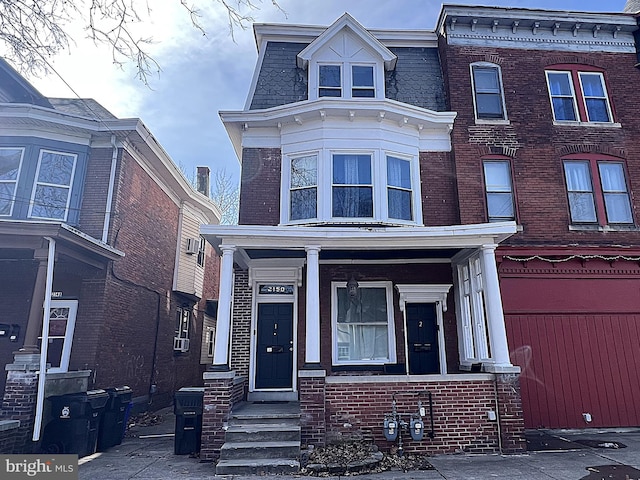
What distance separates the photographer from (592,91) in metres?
11.2

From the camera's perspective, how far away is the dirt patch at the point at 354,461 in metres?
6.24

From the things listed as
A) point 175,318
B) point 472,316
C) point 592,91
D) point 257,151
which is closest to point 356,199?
point 257,151

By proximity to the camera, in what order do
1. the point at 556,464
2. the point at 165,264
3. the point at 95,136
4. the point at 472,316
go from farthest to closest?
the point at 165,264
the point at 95,136
the point at 472,316
the point at 556,464

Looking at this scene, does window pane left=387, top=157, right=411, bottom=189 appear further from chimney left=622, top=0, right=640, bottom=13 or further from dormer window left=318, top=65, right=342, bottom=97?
chimney left=622, top=0, right=640, bottom=13

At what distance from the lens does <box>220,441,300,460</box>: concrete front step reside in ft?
21.8

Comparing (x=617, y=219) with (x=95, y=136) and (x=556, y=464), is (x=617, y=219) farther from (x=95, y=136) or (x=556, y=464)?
(x=95, y=136)

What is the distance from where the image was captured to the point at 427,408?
738 cm

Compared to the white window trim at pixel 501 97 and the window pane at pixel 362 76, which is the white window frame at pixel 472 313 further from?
the window pane at pixel 362 76

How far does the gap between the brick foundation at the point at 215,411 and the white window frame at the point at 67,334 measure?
3.95 meters

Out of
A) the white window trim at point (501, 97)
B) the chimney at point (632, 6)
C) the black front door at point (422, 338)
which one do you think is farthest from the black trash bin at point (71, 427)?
the chimney at point (632, 6)

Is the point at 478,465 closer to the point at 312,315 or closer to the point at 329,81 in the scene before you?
the point at 312,315

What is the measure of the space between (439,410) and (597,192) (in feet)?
22.3

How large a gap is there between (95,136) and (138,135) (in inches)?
41.0

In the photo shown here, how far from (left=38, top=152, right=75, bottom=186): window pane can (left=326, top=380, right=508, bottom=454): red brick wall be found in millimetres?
7928
